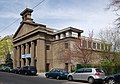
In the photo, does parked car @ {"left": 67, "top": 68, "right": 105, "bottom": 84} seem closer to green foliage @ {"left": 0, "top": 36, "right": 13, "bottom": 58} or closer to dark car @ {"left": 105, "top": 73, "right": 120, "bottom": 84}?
dark car @ {"left": 105, "top": 73, "right": 120, "bottom": 84}

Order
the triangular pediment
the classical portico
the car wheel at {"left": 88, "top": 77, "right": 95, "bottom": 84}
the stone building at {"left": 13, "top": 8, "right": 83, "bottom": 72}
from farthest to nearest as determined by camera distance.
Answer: the triangular pediment, the classical portico, the stone building at {"left": 13, "top": 8, "right": 83, "bottom": 72}, the car wheel at {"left": 88, "top": 77, "right": 95, "bottom": 84}

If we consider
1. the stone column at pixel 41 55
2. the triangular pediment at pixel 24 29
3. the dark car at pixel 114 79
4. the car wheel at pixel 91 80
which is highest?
the triangular pediment at pixel 24 29

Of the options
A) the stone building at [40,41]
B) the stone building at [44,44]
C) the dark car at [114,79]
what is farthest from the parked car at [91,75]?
the stone building at [40,41]

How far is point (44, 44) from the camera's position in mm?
54312

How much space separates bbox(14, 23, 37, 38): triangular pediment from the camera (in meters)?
59.8

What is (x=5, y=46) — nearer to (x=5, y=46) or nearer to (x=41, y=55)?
(x=5, y=46)

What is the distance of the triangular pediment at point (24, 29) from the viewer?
59772mm

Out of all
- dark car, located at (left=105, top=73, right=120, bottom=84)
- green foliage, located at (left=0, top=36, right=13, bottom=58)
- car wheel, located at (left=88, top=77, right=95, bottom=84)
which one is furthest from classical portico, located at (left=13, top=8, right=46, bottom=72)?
dark car, located at (left=105, top=73, right=120, bottom=84)

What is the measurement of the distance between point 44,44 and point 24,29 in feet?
37.2

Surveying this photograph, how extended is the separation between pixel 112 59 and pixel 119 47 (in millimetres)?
3565

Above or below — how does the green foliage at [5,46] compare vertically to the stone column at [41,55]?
above

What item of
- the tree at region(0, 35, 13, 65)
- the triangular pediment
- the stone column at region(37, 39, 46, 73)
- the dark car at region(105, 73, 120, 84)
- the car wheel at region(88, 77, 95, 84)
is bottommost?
the car wheel at region(88, 77, 95, 84)

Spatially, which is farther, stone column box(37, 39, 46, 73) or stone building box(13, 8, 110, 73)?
stone column box(37, 39, 46, 73)

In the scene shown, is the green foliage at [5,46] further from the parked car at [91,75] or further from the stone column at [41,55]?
the parked car at [91,75]
